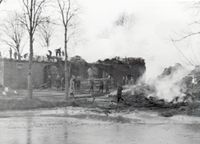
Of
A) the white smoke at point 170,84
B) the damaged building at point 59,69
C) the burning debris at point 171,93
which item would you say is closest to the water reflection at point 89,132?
the burning debris at point 171,93

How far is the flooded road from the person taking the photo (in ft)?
44.2

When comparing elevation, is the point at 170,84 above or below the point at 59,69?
below

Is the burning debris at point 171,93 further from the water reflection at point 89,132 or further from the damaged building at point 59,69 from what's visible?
the damaged building at point 59,69

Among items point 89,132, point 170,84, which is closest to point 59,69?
point 170,84

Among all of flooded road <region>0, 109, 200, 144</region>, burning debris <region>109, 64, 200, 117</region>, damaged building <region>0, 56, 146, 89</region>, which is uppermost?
damaged building <region>0, 56, 146, 89</region>

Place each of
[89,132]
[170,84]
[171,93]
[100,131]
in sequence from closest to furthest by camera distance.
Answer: [89,132]
[100,131]
[171,93]
[170,84]

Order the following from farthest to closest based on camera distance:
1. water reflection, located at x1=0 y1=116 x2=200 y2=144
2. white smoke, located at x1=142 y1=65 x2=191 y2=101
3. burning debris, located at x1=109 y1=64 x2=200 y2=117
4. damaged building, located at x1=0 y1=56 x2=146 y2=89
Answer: damaged building, located at x1=0 y1=56 x2=146 y2=89, white smoke, located at x1=142 y1=65 x2=191 y2=101, burning debris, located at x1=109 y1=64 x2=200 y2=117, water reflection, located at x1=0 y1=116 x2=200 y2=144

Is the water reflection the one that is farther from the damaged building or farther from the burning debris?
the damaged building

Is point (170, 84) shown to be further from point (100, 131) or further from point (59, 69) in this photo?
point (59, 69)

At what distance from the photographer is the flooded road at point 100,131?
13.5 meters

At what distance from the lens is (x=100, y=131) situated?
15.9m

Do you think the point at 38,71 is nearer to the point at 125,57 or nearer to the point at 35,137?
the point at 125,57

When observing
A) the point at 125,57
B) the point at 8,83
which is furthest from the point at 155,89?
the point at 8,83

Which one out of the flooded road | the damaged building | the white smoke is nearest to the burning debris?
the white smoke
